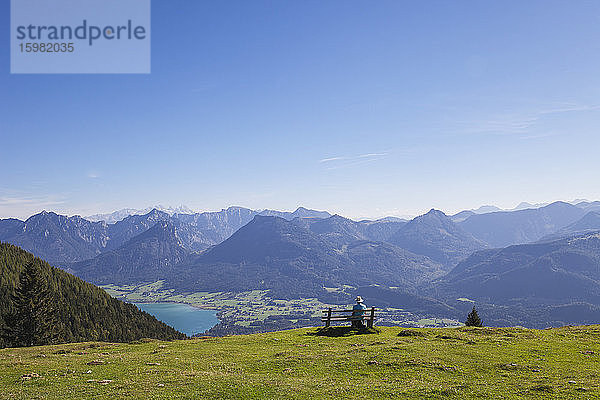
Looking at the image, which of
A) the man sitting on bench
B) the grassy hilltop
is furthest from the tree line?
the man sitting on bench

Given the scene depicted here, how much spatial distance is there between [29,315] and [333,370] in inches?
3750

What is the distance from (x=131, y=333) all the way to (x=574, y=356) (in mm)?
191294

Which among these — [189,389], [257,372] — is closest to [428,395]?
[257,372]

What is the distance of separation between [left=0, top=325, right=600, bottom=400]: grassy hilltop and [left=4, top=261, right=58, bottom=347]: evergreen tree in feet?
193

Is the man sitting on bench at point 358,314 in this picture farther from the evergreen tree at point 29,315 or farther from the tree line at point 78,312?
the tree line at point 78,312

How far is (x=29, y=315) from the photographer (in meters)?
91.1

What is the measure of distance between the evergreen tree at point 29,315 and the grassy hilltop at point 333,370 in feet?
193

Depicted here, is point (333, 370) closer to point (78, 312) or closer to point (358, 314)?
point (358, 314)

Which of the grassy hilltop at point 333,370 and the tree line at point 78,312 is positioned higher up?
the grassy hilltop at point 333,370

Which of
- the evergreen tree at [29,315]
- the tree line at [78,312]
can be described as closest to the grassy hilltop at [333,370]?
the evergreen tree at [29,315]

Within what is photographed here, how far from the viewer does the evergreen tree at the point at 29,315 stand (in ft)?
296

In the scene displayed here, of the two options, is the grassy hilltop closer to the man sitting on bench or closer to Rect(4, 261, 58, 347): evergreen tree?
the man sitting on bench

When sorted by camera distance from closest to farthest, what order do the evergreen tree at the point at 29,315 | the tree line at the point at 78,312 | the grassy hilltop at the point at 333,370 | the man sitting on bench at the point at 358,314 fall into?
the grassy hilltop at the point at 333,370
the man sitting on bench at the point at 358,314
the evergreen tree at the point at 29,315
the tree line at the point at 78,312

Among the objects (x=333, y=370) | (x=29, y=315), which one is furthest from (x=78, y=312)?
(x=333, y=370)
